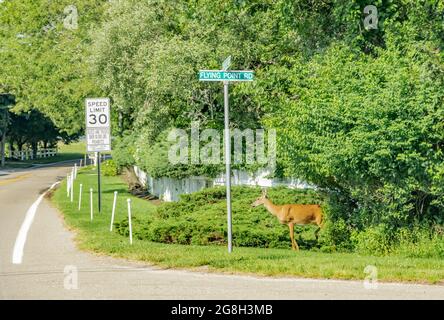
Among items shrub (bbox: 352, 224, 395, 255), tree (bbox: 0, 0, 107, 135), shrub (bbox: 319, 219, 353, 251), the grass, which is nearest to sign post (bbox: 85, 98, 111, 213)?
the grass

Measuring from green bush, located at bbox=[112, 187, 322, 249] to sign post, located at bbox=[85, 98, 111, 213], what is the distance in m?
2.94

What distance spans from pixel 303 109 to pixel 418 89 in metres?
2.58

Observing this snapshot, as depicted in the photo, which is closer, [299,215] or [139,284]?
[139,284]

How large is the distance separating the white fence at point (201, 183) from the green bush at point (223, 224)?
6.08ft

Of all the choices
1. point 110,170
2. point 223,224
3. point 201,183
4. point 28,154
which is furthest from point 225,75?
point 28,154

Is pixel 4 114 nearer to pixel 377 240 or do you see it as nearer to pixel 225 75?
pixel 377 240

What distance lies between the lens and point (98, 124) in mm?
27062

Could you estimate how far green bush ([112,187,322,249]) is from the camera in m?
19.2

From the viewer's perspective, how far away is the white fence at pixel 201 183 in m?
28.7

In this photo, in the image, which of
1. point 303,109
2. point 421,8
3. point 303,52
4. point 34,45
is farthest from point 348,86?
point 34,45

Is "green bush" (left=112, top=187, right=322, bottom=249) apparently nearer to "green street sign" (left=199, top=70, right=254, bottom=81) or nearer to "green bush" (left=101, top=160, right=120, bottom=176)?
"green street sign" (left=199, top=70, right=254, bottom=81)

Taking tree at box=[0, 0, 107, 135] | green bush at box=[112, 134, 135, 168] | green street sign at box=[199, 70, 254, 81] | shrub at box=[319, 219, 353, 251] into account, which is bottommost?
shrub at box=[319, 219, 353, 251]
